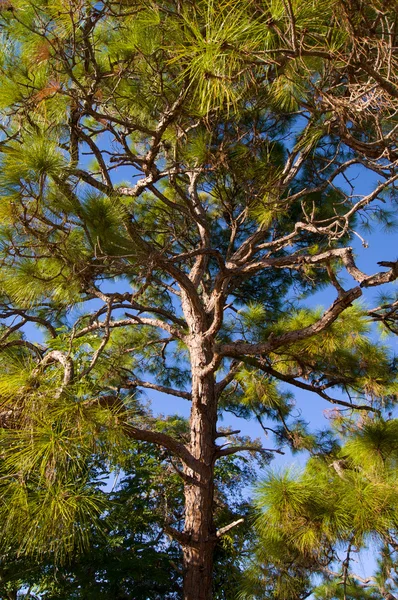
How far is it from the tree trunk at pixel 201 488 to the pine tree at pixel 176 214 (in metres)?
0.01

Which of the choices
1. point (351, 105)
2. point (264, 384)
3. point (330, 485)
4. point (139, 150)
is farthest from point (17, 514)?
point (139, 150)

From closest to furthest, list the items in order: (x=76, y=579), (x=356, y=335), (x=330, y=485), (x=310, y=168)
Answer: (x=330, y=485)
(x=76, y=579)
(x=356, y=335)
(x=310, y=168)

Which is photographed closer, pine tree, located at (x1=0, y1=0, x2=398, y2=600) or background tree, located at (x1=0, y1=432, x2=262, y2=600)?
pine tree, located at (x1=0, y1=0, x2=398, y2=600)

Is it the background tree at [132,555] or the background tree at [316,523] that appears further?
the background tree at [132,555]

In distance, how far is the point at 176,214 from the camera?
14.6 ft

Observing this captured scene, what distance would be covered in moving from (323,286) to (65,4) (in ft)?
9.55

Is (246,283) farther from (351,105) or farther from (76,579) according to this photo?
(351,105)

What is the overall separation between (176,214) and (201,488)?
221cm

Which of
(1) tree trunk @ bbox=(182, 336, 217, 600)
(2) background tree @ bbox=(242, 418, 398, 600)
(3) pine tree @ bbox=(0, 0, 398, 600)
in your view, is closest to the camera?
(3) pine tree @ bbox=(0, 0, 398, 600)

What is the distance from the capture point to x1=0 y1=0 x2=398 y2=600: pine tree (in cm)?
189

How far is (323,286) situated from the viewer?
15.3 ft

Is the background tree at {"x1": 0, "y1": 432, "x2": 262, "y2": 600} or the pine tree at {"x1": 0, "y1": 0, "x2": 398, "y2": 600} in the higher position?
the pine tree at {"x1": 0, "y1": 0, "x2": 398, "y2": 600}

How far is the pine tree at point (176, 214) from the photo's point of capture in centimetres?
189

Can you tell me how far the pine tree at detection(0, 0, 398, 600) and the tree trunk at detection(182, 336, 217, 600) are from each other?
0.01 m
